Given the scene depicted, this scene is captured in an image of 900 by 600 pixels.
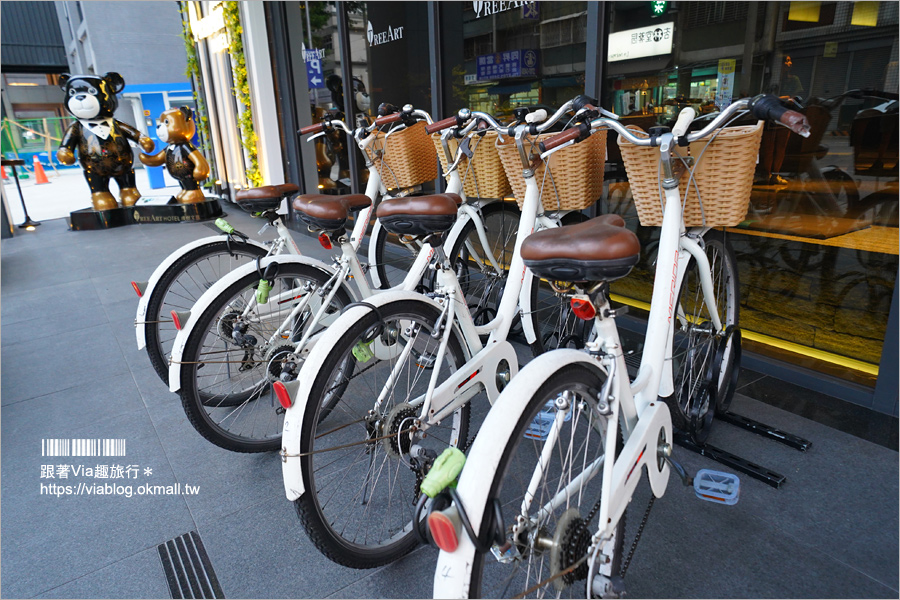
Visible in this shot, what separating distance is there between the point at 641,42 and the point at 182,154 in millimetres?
6597

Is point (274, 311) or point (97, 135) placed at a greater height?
point (97, 135)

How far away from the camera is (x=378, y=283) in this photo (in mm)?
3205

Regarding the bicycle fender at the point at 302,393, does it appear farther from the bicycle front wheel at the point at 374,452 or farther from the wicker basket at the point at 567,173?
the wicker basket at the point at 567,173

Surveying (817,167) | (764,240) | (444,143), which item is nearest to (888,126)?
(817,167)

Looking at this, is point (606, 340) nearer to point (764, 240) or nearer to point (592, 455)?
point (592, 455)

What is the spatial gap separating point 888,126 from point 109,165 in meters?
8.07

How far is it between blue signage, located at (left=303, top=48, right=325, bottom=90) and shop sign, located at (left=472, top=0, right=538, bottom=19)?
8.34 ft

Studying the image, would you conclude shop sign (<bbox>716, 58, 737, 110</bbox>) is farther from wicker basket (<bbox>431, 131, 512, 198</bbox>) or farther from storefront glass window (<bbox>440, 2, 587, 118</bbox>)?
wicker basket (<bbox>431, 131, 512, 198</bbox>)

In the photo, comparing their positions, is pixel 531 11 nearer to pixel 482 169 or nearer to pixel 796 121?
pixel 482 169

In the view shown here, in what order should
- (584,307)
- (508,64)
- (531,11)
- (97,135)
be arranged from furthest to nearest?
(97,135) → (508,64) → (531,11) → (584,307)

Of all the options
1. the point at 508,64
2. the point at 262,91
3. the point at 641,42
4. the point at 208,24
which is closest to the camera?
the point at 641,42

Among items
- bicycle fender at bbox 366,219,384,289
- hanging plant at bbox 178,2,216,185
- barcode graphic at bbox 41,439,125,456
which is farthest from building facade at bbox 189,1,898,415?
hanging plant at bbox 178,2,216,185

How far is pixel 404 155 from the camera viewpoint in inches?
121

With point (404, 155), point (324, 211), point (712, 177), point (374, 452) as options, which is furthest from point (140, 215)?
point (712, 177)
